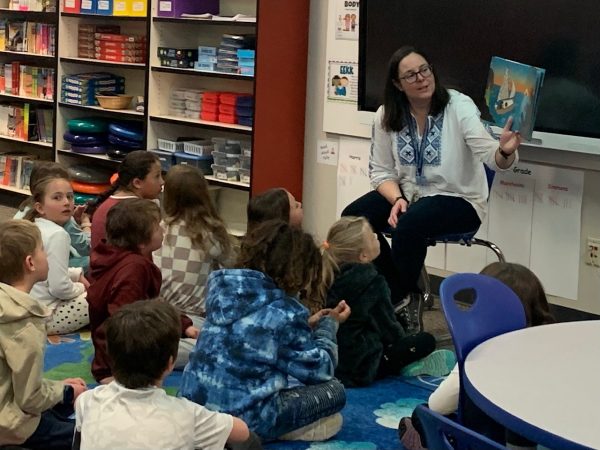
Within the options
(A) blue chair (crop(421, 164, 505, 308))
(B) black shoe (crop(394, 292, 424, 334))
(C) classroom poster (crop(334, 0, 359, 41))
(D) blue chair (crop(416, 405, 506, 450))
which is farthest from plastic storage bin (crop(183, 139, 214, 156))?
(D) blue chair (crop(416, 405, 506, 450))

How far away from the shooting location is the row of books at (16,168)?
699cm

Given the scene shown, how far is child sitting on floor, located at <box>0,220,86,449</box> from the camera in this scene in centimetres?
247

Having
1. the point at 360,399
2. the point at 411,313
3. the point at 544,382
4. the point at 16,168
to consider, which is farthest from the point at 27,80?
the point at 544,382

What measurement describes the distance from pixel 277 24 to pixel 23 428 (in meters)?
3.29

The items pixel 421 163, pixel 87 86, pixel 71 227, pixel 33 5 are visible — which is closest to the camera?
pixel 421 163

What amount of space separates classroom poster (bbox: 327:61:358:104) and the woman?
1.04 metres

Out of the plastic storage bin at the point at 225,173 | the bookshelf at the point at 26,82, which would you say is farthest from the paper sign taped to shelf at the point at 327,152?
the bookshelf at the point at 26,82

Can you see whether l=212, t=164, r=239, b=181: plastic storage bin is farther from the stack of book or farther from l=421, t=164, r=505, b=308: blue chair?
l=421, t=164, r=505, b=308: blue chair

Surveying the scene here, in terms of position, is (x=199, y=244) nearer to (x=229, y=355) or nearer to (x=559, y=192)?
(x=229, y=355)

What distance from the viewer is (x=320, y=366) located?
2906 millimetres

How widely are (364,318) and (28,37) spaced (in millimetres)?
4382

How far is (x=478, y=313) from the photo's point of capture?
7.57 feet

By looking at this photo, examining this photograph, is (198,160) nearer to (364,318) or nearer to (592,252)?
(592,252)

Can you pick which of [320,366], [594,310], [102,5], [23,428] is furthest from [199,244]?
[102,5]
